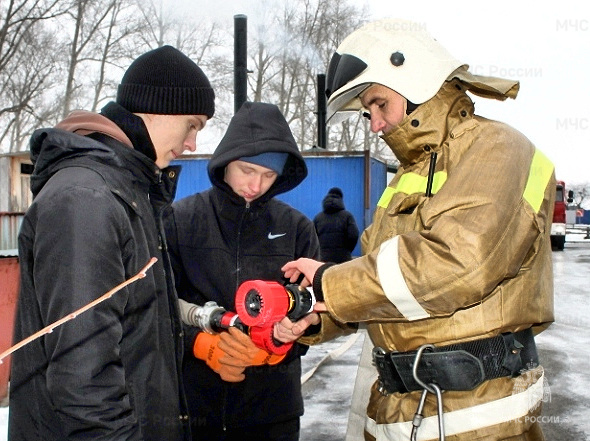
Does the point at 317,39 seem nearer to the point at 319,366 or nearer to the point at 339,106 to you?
the point at 319,366

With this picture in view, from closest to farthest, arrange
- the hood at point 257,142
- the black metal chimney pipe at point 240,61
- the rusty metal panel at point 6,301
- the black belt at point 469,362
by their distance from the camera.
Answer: the black belt at point 469,362 < the hood at point 257,142 < the rusty metal panel at point 6,301 < the black metal chimney pipe at point 240,61

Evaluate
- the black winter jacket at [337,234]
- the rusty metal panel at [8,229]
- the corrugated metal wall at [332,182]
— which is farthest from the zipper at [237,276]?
the corrugated metal wall at [332,182]

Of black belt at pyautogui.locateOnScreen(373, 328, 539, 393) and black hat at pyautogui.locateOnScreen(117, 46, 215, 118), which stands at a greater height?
black hat at pyautogui.locateOnScreen(117, 46, 215, 118)

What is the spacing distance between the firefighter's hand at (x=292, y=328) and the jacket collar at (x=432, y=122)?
81cm

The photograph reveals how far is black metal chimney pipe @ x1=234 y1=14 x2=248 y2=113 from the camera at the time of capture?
14.8 meters

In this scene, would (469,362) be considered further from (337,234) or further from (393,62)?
(337,234)

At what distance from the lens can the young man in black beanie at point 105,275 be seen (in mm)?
1618

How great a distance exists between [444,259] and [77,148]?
1.12 meters

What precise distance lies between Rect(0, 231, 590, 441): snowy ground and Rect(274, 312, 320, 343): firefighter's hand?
97.8 inches

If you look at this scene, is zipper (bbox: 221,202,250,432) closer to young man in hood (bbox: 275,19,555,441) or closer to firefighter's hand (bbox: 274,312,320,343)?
firefighter's hand (bbox: 274,312,320,343)

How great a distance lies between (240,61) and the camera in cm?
1506

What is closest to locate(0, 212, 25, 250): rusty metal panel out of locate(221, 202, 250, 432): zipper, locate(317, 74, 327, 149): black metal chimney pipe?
locate(221, 202, 250, 432): zipper

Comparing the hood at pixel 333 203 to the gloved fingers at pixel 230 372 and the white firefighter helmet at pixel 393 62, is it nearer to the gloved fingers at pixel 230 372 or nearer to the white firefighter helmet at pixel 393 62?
the gloved fingers at pixel 230 372

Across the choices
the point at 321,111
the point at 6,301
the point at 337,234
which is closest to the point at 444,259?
the point at 6,301
